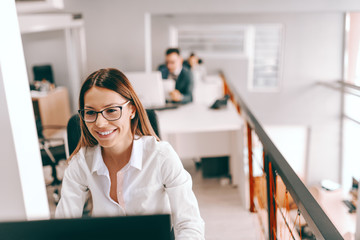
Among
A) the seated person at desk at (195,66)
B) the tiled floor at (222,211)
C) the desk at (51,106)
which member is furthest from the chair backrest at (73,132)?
the seated person at desk at (195,66)

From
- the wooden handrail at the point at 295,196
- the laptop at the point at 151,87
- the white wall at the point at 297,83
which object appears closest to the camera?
the wooden handrail at the point at 295,196

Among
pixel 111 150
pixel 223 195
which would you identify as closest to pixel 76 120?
pixel 111 150

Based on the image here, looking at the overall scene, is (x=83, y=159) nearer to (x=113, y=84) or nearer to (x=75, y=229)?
(x=113, y=84)

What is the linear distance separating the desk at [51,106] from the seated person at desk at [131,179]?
3318 millimetres

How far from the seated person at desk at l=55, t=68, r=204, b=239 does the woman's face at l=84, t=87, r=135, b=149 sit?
2 cm

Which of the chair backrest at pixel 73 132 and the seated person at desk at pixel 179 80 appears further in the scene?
the seated person at desk at pixel 179 80

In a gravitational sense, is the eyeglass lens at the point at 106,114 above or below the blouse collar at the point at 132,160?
above

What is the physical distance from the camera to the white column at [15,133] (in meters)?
0.90

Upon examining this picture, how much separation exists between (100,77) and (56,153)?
149cm

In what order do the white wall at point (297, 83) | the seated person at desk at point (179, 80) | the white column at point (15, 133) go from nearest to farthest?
the white column at point (15, 133) → the seated person at desk at point (179, 80) → the white wall at point (297, 83)

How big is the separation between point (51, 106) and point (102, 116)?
13.8 feet

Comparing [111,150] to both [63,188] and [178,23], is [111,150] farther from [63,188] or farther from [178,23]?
[178,23]

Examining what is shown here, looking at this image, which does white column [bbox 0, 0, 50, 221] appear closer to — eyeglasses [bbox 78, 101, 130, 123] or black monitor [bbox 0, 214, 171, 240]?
eyeglasses [bbox 78, 101, 130, 123]

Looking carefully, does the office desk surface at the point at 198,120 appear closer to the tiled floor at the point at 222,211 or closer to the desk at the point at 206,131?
the desk at the point at 206,131
